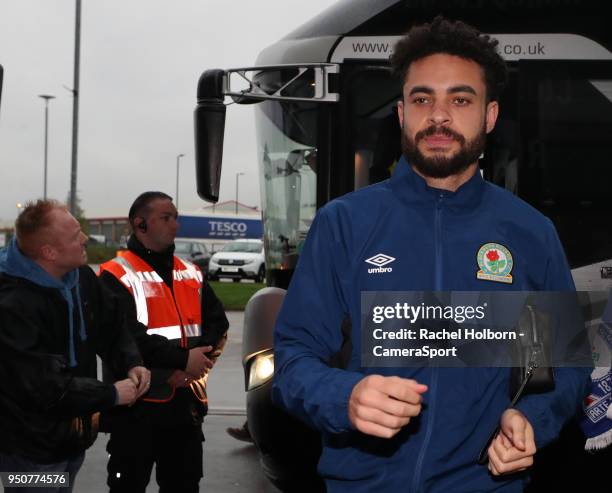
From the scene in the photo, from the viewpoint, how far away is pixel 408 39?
7.43 ft

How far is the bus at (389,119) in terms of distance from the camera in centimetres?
471

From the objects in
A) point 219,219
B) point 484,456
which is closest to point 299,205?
point 484,456

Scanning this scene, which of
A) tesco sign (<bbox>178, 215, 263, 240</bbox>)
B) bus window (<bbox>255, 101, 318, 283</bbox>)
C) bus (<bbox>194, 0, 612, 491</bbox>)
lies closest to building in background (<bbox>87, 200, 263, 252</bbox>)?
tesco sign (<bbox>178, 215, 263, 240</bbox>)

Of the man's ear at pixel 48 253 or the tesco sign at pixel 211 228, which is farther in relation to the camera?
the tesco sign at pixel 211 228

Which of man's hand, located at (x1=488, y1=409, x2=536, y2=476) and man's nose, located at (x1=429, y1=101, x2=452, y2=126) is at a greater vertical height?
man's nose, located at (x1=429, y1=101, x2=452, y2=126)

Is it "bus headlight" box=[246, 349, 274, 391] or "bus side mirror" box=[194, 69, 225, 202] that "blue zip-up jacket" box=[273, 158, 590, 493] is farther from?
"bus side mirror" box=[194, 69, 225, 202]

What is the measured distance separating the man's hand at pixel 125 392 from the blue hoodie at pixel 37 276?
204 mm

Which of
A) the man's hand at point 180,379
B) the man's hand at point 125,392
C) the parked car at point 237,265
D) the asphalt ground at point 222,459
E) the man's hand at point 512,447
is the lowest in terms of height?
the asphalt ground at point 222,459

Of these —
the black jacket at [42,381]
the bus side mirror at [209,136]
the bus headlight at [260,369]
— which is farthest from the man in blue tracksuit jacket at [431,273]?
the bus side mirror at [209,136]

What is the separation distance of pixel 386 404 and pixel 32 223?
8.24 ft

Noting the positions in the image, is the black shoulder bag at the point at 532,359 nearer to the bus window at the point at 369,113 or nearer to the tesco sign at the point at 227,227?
the bus window at the point at 369,113

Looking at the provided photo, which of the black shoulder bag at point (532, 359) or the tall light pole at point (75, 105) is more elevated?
the tall light pole at point (75, 105)

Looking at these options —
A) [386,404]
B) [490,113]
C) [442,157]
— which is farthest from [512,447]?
[490,113]

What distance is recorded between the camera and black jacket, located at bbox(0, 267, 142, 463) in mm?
3523
